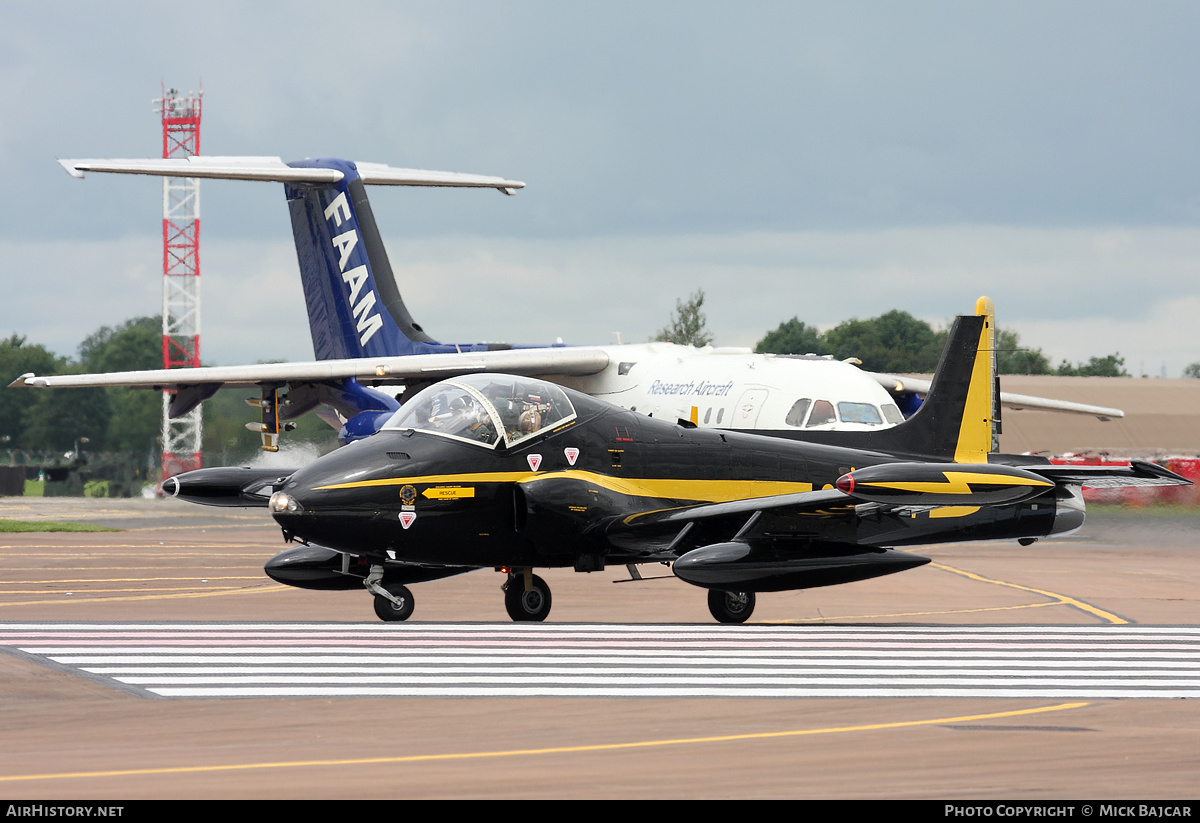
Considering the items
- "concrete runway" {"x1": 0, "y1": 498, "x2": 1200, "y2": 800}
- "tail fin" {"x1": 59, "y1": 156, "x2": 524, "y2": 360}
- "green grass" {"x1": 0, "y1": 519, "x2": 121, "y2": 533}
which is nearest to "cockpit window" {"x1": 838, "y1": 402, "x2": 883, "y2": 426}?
"concrete runway" {"x1": 0, "y1": 498, "x2": 1200, "y2": 800}

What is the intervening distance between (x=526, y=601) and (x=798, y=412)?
8.98 m

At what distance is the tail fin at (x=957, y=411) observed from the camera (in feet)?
65.6

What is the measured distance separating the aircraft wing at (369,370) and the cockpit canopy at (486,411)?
13621mm

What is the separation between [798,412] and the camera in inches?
929

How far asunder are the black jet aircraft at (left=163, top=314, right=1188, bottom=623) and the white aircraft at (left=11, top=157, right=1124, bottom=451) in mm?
5281

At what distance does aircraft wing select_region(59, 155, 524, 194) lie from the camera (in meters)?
30.3

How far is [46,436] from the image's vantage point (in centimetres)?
8725

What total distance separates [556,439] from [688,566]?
2.18m

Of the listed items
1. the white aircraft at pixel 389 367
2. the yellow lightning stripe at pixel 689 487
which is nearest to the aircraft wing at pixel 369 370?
the white aircraft at pixel 389 367

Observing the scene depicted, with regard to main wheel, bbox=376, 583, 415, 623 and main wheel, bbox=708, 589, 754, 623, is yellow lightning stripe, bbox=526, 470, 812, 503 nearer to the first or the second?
main wheel, bbox=708, 589, 754, 623

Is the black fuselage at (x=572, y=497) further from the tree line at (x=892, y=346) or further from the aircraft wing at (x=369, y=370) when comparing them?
the tree line at (x=892, y=346)

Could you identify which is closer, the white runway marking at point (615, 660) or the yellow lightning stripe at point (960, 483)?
the white runway marking at point (615, 660)

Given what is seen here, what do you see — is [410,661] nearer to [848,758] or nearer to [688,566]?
[688,566]

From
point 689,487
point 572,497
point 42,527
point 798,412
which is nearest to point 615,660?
point 572,497
